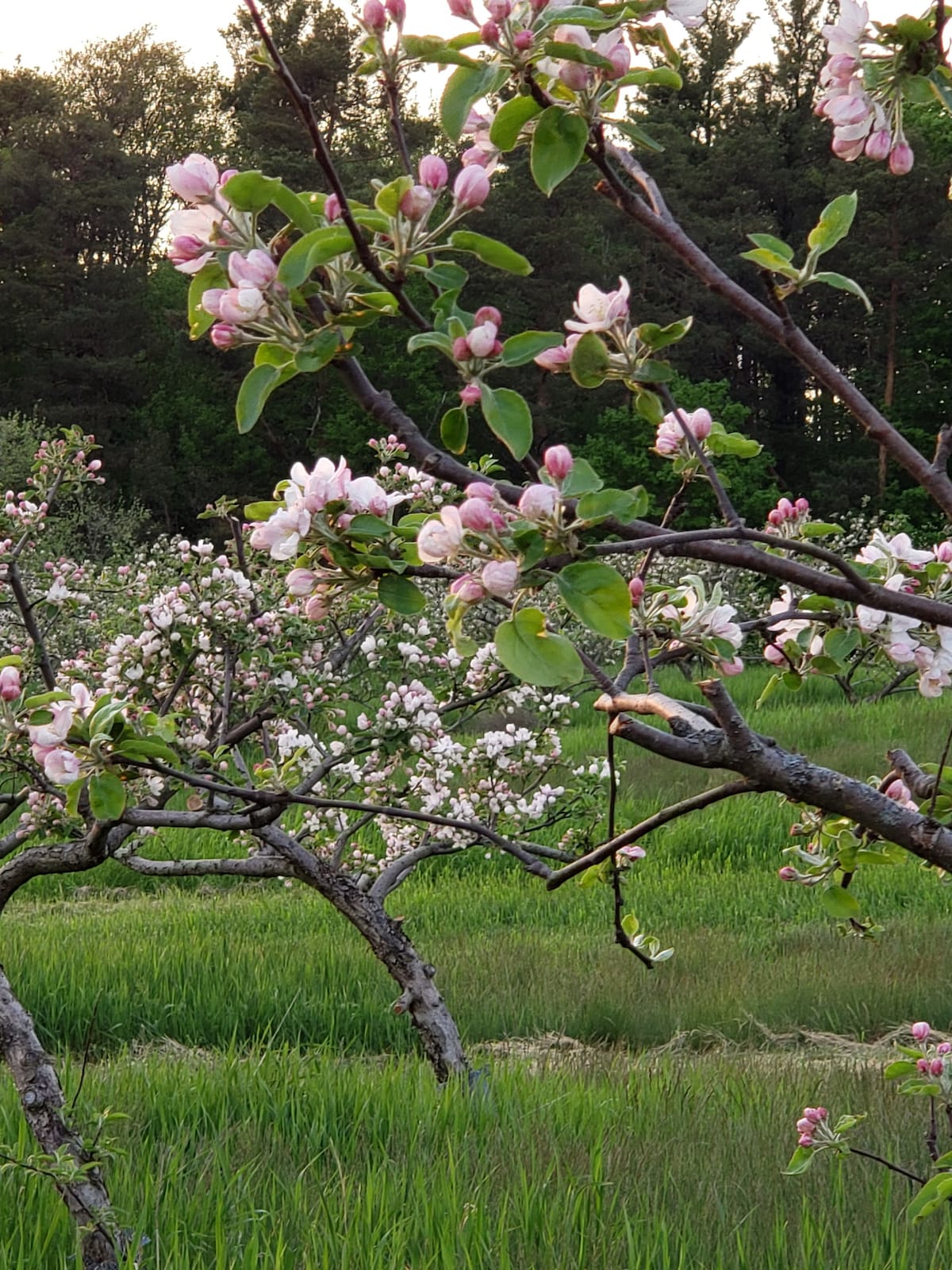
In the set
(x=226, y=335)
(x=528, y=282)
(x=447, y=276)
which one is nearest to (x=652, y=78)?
(x=447, y=276)

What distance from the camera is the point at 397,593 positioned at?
1.23m

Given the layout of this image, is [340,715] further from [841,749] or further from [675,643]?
[841,749]

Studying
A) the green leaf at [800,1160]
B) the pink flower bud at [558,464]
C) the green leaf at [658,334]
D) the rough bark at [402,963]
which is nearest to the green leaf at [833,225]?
the green leaf at [658,334]

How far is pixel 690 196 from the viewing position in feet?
99.1

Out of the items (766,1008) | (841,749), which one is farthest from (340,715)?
(841,749)

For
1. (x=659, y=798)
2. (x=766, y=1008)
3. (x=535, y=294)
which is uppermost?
(x=535, y=294)

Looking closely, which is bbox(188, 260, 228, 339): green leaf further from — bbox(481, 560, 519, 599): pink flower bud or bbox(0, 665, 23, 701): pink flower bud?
bbox(0, 665, 23, 701): pink flower bud

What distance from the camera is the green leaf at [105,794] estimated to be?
4.70ft

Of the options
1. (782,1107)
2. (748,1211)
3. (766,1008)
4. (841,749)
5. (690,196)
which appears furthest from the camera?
(690,196)

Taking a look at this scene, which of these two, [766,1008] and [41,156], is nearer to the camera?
[766,1008]

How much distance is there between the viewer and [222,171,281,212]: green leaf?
1.03 m

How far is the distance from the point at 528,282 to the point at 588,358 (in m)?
28.5

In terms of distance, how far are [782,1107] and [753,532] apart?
10.0ft

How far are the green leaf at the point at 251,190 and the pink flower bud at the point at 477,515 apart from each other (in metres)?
0.31
